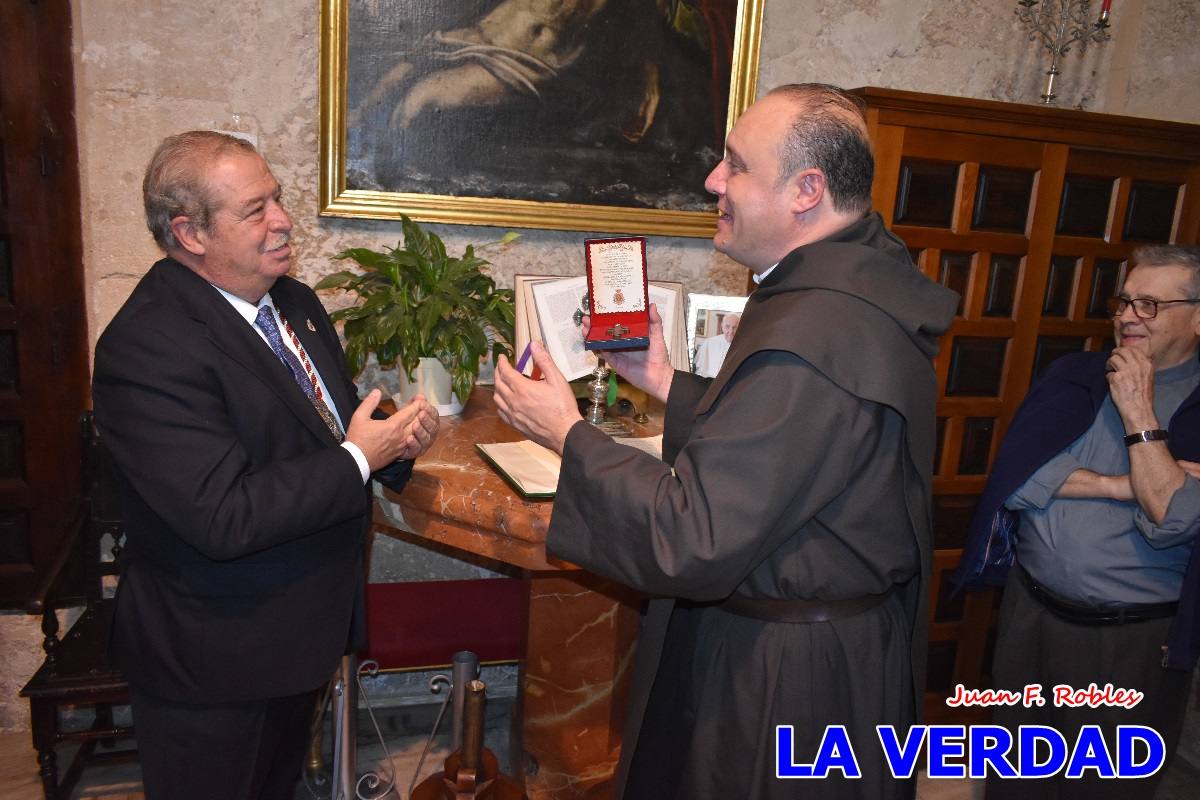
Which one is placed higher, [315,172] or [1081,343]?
[315,172]

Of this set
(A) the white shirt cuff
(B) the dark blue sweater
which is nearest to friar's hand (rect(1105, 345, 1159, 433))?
(B) the dark blue sweater

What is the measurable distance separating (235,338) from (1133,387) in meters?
2.36

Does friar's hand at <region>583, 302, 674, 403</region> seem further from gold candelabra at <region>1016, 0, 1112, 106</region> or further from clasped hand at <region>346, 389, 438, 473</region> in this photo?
gold candelabra at <region>1016, 0, 1112, 106</region>

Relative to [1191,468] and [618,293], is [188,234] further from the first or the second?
[1191,468]

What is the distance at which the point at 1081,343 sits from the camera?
360 centimetres

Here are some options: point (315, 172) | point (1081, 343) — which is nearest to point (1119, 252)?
point (1081, 343)

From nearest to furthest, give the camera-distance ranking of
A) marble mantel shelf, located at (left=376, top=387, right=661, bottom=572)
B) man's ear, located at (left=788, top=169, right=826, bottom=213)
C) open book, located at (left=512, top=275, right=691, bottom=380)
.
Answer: man's ear, located at (left=788, top=169, right=826, bottom=213) → marble mantel shelf, located at (left=376, top=387, right=661, bottom=572) → open book, located at (left=512, top=275, right=691, bottom=380)

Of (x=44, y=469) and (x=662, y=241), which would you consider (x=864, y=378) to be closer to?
(x=662, y=241)

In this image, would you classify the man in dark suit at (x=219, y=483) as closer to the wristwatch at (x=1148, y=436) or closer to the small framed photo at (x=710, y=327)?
the small framed photo at (x=710, y=327)

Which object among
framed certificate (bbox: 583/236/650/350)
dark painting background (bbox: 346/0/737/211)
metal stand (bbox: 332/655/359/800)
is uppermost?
dark painting background (bbox: 346/0/737/211)

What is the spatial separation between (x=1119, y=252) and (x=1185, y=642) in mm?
1760

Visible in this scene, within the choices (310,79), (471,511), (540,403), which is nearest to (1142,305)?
(540,403)

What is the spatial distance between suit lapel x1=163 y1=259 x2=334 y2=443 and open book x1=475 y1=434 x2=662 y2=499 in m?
0.53

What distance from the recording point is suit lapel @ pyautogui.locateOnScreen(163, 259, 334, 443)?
5.91 feet
